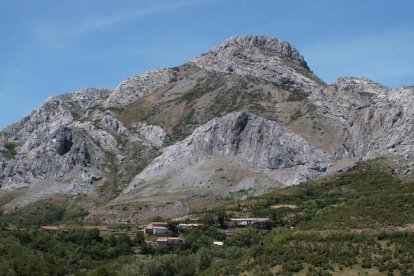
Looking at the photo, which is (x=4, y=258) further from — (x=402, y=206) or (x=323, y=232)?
(x=402, y=206)

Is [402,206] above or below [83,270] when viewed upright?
above

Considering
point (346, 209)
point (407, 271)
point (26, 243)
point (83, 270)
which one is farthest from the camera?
point (26, 243)

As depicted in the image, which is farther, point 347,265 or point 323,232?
point 323,232

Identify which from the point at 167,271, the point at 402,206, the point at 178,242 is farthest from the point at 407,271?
the point at 178,242

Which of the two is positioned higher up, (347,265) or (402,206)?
(402,206)

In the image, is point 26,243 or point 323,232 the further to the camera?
point 26,243

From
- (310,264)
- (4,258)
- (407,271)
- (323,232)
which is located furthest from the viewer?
(4,258)

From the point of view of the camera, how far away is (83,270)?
146375mm

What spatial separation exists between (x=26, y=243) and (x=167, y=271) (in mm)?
62188

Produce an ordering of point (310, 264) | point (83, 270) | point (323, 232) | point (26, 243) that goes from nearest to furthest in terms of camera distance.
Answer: point (310, 264) < point (323, 232) < point (83, 270) < point (26, 243)

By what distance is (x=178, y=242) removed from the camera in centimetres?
19162

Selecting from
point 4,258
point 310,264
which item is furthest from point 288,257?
point 4,258

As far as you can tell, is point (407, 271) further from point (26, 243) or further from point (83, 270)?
point (26, 243)

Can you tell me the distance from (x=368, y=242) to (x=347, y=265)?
618 centimetres
